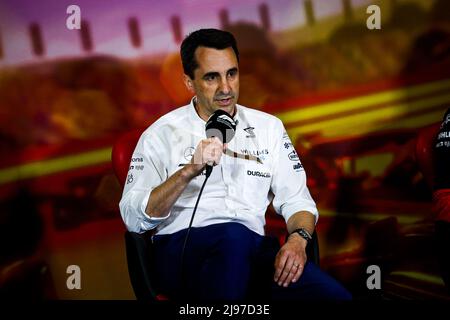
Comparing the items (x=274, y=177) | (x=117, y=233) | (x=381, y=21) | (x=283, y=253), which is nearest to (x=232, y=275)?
(x=283, y=253)

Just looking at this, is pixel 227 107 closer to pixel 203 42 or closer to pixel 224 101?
pixel 224 101

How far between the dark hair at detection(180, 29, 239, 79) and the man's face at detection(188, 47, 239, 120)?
0.06 ft

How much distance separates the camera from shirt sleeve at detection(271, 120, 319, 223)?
242 cm

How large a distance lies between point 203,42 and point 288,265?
899mm

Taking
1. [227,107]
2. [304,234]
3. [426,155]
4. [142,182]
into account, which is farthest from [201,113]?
[426,155]

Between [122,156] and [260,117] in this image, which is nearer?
[122,156]

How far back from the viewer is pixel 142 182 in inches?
90.6

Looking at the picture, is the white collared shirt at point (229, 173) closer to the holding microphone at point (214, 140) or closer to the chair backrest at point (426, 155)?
the holding microphone at point (214, 140)

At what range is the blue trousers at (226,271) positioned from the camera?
2.16 m

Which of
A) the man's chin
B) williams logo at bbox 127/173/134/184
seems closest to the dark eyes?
the man's chin

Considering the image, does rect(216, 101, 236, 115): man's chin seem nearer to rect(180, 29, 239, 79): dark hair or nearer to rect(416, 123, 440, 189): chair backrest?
rect(180, 29, 239, 79): dark hair

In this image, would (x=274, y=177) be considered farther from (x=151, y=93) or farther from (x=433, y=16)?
(x=433, y=16)

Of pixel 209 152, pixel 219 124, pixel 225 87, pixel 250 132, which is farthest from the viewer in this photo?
pixel 250 132

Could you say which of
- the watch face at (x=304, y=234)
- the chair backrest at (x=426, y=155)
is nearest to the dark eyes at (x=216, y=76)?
the watch face at (x=304, y=234)
